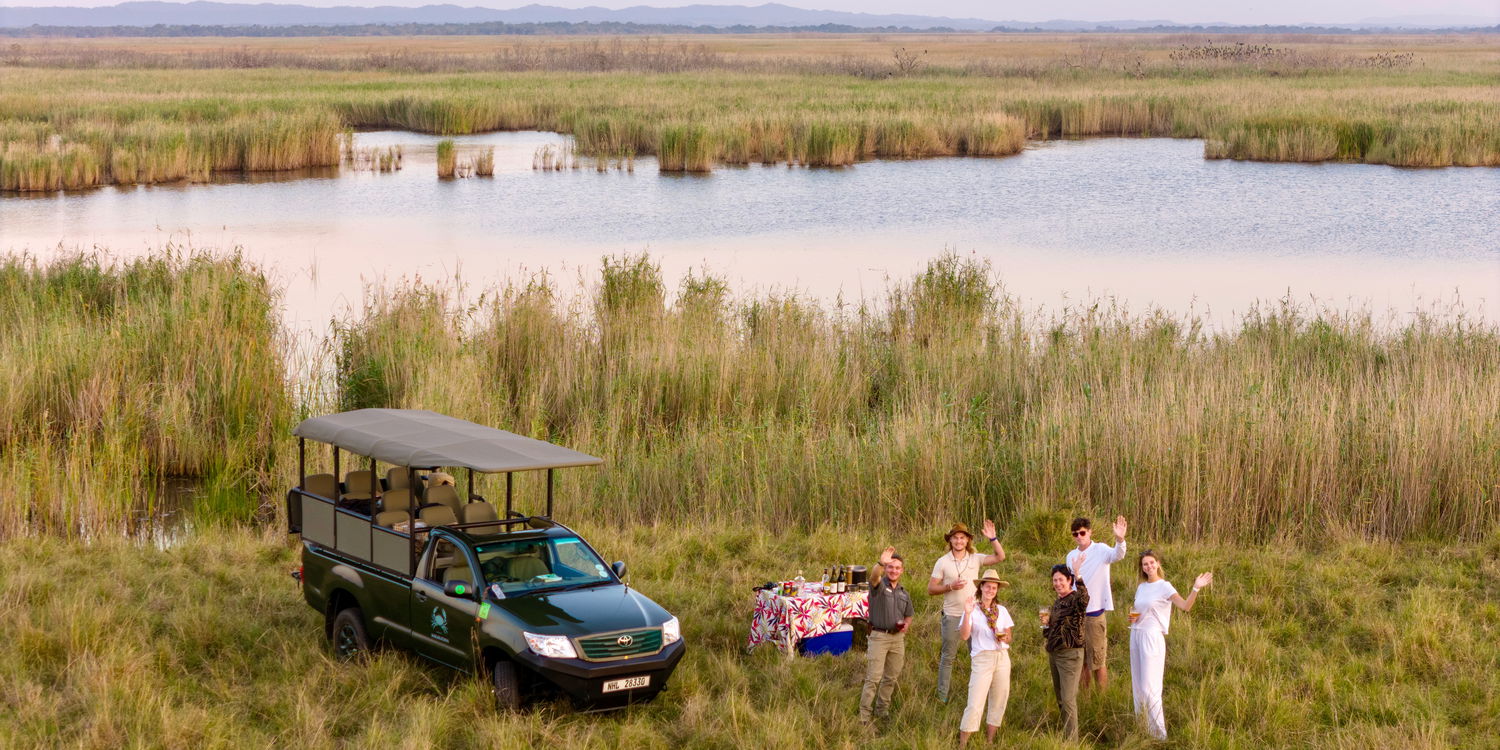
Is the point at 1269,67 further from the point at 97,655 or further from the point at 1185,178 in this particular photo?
the point at 97,655

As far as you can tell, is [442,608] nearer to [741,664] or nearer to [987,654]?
[741,664]

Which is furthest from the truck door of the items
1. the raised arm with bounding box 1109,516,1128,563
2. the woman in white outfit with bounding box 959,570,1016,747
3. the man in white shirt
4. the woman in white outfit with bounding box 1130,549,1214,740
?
the woman in white outfit with bounding box 1130,549,1214,740

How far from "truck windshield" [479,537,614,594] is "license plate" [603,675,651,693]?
946 millimetres

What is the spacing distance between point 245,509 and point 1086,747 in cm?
1070

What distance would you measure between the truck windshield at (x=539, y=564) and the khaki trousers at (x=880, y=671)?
1988mm

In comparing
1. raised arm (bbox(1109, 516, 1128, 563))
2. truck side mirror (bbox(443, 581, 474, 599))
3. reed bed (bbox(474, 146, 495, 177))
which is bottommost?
truck side mirror (bbox(443, 581, 474, 599))

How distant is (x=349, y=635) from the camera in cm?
1098

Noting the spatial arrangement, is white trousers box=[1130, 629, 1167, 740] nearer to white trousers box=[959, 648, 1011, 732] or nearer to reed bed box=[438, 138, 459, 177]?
white trousers box=[959, 648, 1011, 732]

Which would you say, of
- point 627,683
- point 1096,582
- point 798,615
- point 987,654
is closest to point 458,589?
point 627,683

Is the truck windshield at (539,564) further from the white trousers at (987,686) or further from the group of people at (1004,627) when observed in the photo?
the white trousers at (987,686)

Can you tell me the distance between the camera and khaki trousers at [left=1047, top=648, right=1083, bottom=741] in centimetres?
907

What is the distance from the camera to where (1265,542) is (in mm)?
13844

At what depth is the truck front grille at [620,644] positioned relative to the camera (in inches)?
361

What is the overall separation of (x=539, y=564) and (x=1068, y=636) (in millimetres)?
3627
